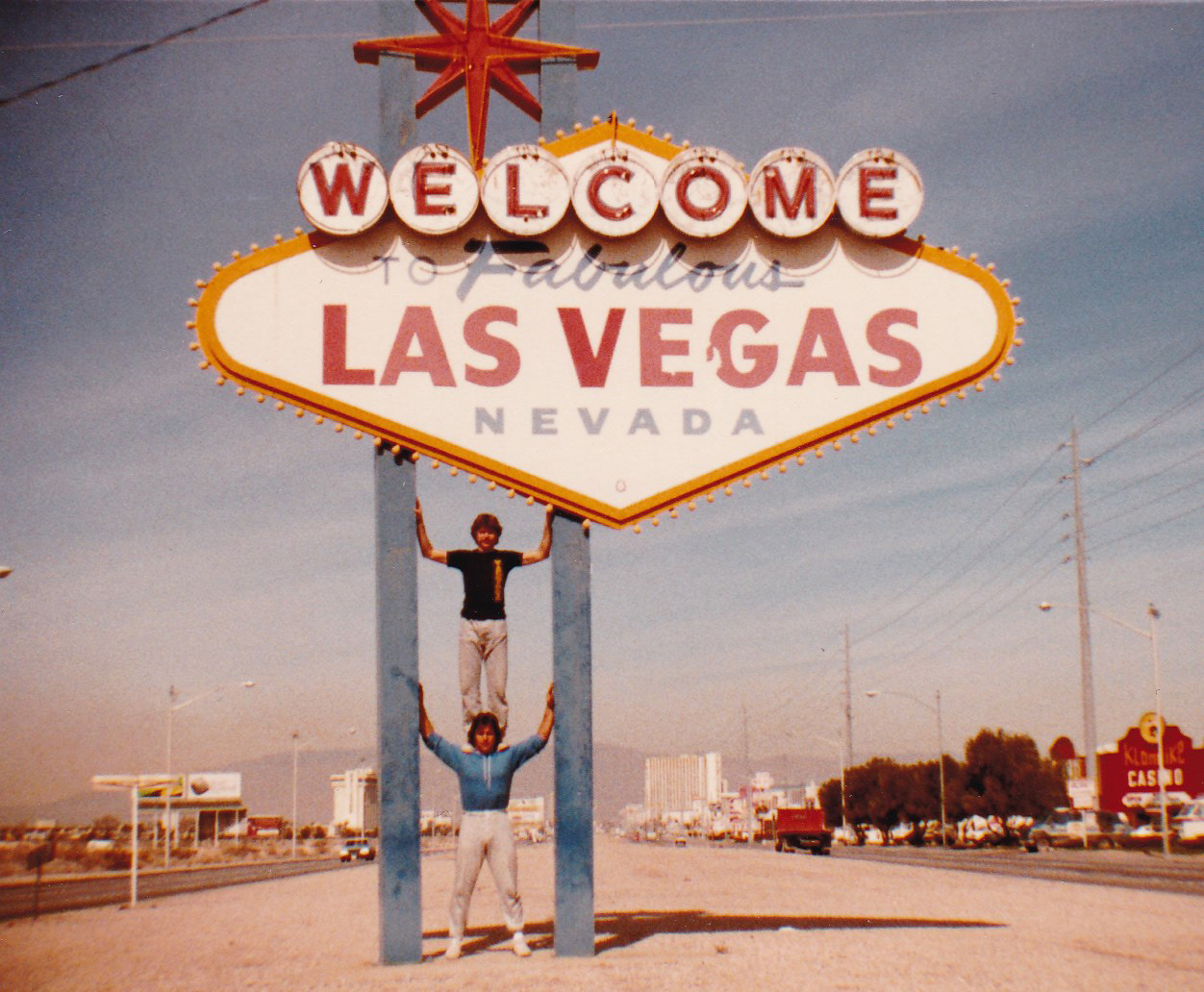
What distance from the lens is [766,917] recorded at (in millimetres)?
14820

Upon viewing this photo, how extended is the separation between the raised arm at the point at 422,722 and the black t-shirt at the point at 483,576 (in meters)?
0.88

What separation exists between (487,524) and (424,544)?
0.60 m

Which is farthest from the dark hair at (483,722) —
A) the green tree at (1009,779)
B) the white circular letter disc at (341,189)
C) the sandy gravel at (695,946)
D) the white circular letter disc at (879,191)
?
the green tree at (1009,779)

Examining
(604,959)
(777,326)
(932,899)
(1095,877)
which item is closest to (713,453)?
(777,326)

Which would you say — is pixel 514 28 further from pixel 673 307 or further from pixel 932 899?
pixel 932 899

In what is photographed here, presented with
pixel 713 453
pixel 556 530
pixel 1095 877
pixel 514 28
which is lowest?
pixel 1095 877

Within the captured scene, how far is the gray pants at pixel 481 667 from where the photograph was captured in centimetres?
A: 1155

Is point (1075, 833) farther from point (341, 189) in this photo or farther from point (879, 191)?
point (341, 189)

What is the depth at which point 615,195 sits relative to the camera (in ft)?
39.4

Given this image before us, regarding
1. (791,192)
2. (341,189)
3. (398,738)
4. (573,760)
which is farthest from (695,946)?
(341,189)

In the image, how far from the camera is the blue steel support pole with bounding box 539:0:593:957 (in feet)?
36.4

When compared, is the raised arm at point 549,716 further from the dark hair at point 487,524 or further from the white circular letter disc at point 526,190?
the white circular letter disc at point 526,190

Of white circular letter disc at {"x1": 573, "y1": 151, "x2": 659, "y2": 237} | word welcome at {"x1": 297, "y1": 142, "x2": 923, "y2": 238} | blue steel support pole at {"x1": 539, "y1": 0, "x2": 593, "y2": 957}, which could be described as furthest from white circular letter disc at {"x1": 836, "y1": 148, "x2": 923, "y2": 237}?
blue steel support pole at {"x1": 539, "y1": 0, "x2": 593, "y2": 957}

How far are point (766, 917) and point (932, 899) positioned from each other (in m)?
5.91
